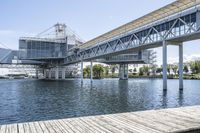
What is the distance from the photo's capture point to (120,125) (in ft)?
35.0

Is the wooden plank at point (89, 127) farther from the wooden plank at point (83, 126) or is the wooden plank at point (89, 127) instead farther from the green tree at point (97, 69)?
A: the green tree at point (97, 69)

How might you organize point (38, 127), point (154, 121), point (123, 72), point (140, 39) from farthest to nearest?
point (123, 72) → point (140, 39) → point (154, 121) → point (38, 127)

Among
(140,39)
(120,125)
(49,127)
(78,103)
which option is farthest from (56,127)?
(140,39)

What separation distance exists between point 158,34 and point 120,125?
4416 centimetres

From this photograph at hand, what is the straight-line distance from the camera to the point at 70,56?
12312 centimetres

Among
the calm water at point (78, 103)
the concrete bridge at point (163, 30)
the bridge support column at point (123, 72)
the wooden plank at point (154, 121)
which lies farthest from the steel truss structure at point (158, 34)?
the bridge support column at point (123, 72)

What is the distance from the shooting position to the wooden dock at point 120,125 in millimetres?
9750

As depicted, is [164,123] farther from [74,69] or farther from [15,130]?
[74,69]

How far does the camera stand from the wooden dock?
975 cm

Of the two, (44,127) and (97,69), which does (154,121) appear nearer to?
(44,127)

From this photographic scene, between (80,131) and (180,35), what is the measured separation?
40469 mm

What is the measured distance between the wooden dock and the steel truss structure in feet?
110

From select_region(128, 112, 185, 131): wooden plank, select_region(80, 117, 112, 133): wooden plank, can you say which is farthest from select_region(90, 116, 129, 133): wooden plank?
select_region(128, 112, 185, 131): wooden plank

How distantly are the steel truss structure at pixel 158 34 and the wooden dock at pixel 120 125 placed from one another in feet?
110
